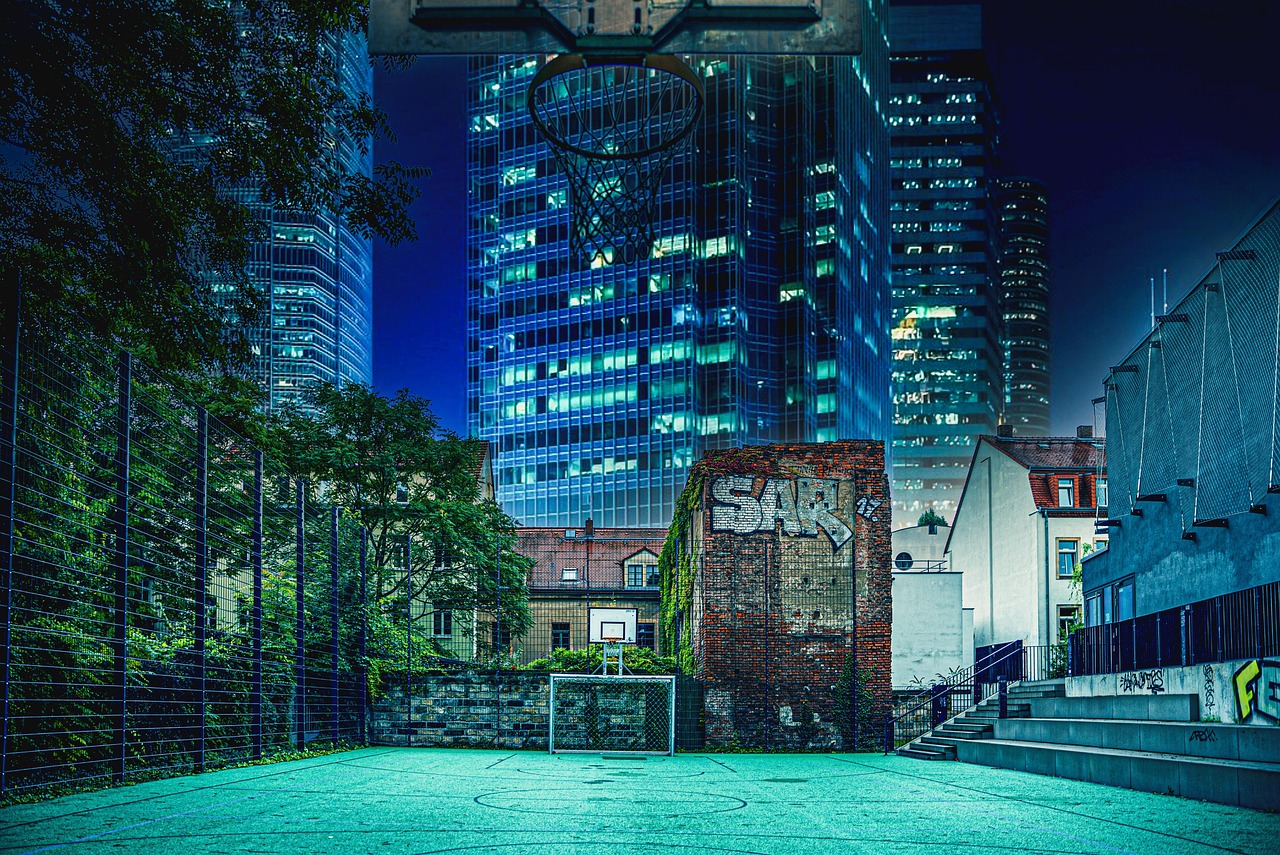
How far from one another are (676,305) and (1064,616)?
195 feet

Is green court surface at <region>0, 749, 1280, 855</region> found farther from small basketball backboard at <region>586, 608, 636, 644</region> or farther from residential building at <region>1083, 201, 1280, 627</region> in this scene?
small basketball backboard at <region>586, 608, 636, 644</region>

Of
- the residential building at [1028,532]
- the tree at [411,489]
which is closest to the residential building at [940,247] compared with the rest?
the residential building at [1028,532]

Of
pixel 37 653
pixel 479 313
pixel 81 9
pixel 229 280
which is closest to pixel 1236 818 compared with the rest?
pixel 37 653

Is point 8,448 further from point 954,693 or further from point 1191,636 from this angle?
point 954,693

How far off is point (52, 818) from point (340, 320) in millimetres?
168978

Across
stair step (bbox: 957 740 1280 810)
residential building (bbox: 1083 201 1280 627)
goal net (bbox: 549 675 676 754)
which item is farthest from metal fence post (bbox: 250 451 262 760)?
residential building (bbox: 1083 201 1280 627)

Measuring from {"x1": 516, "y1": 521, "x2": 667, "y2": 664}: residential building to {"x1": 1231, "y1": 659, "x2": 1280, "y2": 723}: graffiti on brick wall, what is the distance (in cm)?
3087

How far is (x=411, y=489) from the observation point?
3228 centimetres

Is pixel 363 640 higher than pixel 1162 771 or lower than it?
higher

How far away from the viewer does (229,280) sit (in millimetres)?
11109

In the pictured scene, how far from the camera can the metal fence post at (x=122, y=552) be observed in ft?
26.9

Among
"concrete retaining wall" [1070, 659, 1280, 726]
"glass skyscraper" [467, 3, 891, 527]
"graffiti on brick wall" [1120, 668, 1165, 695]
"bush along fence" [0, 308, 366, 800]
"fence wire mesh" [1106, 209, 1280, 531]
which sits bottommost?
"graffiti on brick wall" [1120, 668, 1165, 695]

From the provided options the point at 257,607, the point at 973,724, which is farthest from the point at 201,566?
the point at 973,724

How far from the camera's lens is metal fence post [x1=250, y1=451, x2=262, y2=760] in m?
11.6
